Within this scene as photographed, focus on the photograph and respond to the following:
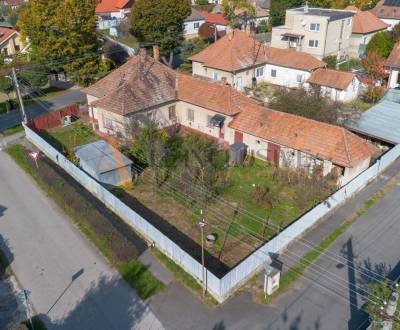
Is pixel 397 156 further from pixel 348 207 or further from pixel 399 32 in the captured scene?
pixel 399 32

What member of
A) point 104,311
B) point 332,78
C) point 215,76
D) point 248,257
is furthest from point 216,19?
point 104,311

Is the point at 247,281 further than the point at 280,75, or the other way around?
the point at 280,75

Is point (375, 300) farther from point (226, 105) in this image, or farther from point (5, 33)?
point (5, 33)

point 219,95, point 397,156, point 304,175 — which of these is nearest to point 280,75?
point 219,95

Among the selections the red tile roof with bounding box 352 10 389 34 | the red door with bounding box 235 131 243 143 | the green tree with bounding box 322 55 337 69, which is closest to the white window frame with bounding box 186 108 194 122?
the red door with bounding box 235 131 243 143

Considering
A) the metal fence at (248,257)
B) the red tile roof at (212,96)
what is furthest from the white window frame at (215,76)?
the metal fence at (248,257)
